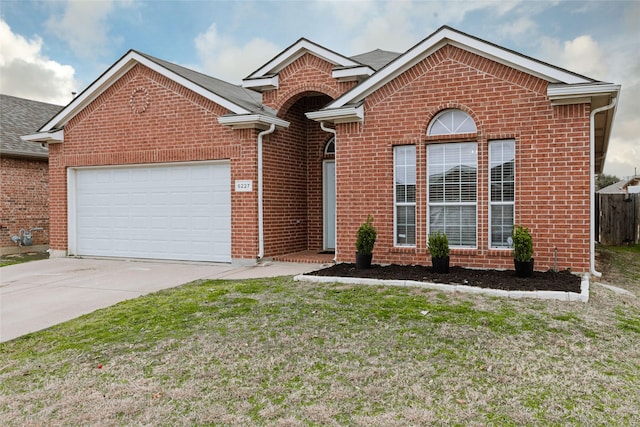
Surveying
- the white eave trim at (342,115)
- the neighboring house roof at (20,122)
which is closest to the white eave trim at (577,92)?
the white eave trim at (342,115)

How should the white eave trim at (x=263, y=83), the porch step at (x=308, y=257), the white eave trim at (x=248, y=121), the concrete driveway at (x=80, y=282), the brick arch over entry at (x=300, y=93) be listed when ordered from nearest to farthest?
1. the concrete driveway at (x=80, y=282)
2. the white eave trim at (x=248, y=121)
3. the porch step at (x=308, y=257)
4. the brick arch over entry at (x=300, y=93)
5. the white eave trim at (x=263, y=83)

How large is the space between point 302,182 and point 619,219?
1250 centimetres

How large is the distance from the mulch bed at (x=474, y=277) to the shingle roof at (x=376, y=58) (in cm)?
615

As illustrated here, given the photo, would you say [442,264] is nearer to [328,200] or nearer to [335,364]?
[335,364]

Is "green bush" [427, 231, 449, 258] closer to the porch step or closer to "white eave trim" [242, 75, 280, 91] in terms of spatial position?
the porch step

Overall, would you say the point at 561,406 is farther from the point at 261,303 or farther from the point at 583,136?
the point at 583,136

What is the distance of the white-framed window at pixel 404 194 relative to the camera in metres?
10.7

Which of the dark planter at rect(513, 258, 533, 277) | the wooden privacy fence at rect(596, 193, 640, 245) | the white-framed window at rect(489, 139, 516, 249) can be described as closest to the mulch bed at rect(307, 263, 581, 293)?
the dark planter at rect(513, 258, 533, 277)

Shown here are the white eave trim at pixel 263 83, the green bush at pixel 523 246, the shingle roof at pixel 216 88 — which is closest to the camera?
the green bush at pixel 523 246

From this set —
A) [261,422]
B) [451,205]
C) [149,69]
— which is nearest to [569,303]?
[451,205]

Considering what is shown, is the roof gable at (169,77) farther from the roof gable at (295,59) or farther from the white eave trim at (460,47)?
the white eave trim at (460,47)

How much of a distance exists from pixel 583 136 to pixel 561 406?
6402mm

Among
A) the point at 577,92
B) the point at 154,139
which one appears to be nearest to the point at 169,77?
the point at 154,139

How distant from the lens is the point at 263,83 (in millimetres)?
13430
